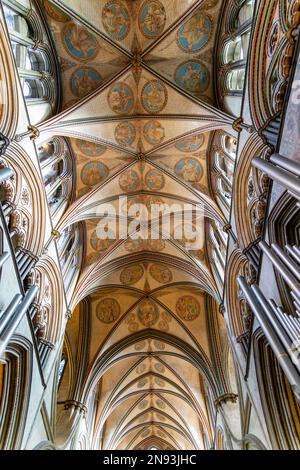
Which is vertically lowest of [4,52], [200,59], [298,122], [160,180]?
[298,122]

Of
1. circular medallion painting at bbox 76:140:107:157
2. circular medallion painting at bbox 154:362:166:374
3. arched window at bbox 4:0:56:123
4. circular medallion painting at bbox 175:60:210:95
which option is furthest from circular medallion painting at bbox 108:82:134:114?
circular medallion painting at bbox 154:362:166:374

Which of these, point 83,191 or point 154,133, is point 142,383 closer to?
point 83,191

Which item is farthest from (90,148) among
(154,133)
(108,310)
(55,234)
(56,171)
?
(108,310)

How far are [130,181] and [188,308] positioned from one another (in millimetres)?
6671

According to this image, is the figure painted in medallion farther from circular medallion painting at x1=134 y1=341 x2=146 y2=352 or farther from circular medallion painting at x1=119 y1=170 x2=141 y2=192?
circular medallion painting at x1=119 y1=170 x2=141 y2=192

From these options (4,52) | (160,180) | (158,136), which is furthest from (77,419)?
(4,52)

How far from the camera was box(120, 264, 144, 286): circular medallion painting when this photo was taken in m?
14.2

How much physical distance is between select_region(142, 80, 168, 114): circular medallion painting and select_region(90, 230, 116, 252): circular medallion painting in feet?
16.6

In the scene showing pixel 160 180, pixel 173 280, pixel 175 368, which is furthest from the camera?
pixel 175 368

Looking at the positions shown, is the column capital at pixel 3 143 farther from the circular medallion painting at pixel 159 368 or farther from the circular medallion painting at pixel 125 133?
the circular medallion painting at pixel 159 368

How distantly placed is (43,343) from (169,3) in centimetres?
1051

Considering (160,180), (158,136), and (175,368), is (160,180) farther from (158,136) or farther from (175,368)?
(175,368)

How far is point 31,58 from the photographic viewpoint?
30.2ft

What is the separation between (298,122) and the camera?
5.20 metres
